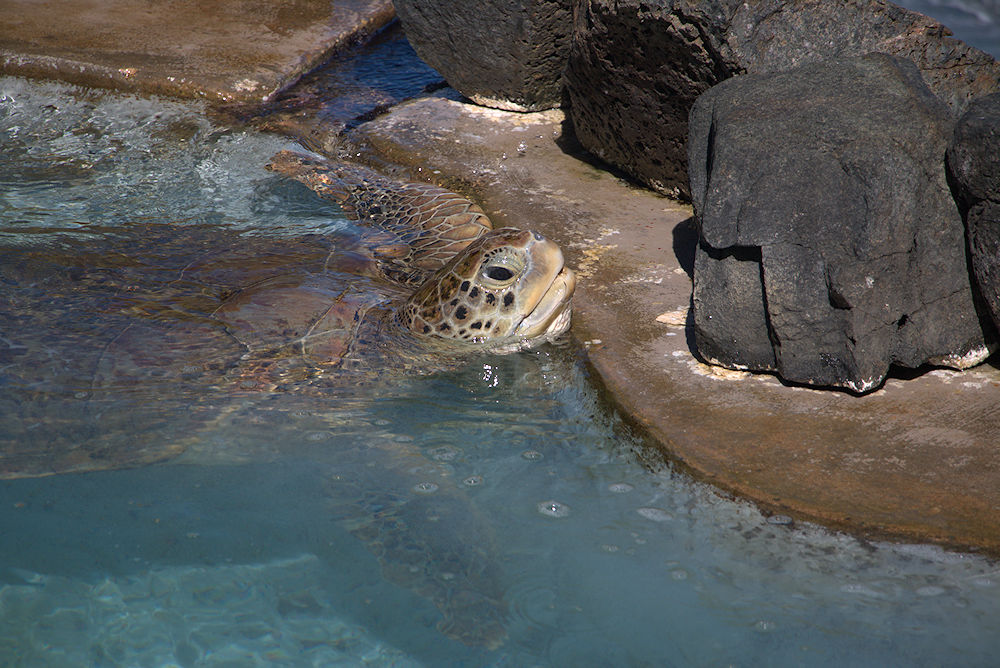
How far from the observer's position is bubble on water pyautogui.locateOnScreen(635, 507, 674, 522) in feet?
8.07

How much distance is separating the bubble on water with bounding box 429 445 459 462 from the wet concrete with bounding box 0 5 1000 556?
0.61 meters

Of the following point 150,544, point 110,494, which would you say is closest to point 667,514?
point 150,544

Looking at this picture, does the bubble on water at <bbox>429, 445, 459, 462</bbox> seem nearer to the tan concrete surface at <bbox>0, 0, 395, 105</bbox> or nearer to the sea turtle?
the sea turtle

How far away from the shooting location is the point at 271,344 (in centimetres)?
327

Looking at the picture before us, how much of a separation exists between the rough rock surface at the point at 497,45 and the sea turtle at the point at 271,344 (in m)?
1.58

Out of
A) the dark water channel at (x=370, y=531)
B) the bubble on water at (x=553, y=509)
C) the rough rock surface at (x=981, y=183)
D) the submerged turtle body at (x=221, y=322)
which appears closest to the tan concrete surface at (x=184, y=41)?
the submerged turtle body at (x=221, y=322)

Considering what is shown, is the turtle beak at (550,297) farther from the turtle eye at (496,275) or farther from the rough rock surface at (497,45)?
the rough rock surface at (497,45)

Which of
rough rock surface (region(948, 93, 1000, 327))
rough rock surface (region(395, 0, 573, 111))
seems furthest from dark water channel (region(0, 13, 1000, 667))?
rough rock surface (region(395, 0, 573, 111))

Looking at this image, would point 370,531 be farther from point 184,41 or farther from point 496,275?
point 184,41

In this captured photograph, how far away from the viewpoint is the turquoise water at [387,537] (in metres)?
2.13

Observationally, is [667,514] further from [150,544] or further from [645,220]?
[645,220]

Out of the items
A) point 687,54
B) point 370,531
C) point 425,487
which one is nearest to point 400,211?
point 687,54

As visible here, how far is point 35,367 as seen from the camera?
3045 millimetres

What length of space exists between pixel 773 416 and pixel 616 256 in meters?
1.34
